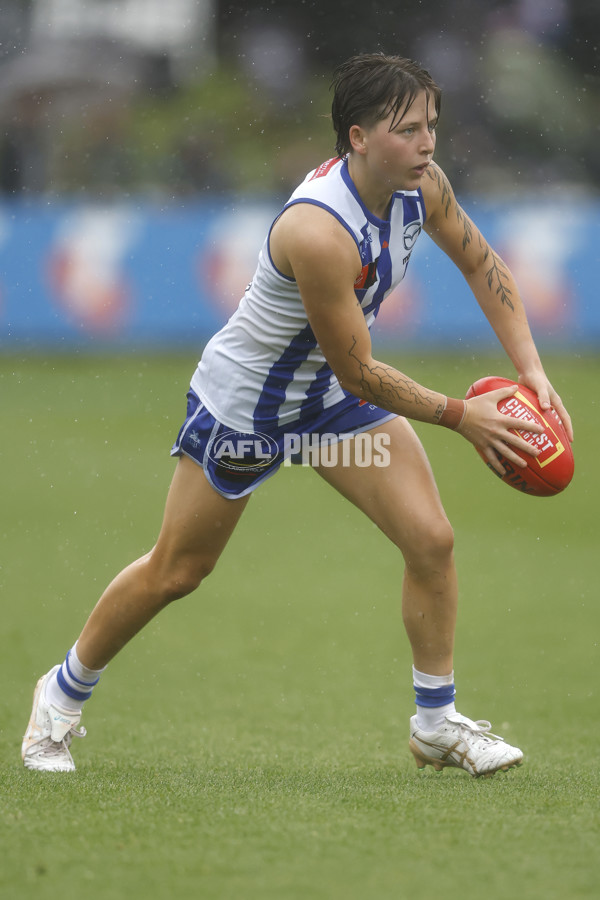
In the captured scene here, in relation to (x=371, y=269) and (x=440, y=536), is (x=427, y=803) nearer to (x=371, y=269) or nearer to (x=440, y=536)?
(x=440, y=536)

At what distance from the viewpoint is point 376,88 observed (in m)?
3.53

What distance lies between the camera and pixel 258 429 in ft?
12.8

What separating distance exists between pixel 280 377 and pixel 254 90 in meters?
21.2

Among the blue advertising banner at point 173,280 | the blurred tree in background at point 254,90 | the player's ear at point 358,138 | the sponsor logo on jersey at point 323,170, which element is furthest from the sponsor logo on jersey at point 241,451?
the blurred tree in background at point 254,90

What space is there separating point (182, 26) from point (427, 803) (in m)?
23.3

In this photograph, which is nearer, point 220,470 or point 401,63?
point 401,63

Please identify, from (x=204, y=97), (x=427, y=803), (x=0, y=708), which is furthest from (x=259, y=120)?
(x=427, y=803)

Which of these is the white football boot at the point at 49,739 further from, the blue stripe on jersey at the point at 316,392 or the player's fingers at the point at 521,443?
the player's fingers at the point at 521,443

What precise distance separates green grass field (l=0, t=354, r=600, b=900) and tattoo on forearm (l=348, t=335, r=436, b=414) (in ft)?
3.69

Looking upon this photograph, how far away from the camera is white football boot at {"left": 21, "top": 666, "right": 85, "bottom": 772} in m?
3.96

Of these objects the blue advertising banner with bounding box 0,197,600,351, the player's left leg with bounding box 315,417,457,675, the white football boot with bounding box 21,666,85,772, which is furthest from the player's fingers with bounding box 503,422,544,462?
the blue advertising banner with bounding box 0,197,600,351

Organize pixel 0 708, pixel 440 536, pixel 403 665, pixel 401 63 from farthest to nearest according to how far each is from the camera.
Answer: pixel 403 665, pixel 0 708, pixel 440 536, pixel 401 63

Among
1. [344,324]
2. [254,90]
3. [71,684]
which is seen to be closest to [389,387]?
[344,324]

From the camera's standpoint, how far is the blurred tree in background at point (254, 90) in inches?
771
